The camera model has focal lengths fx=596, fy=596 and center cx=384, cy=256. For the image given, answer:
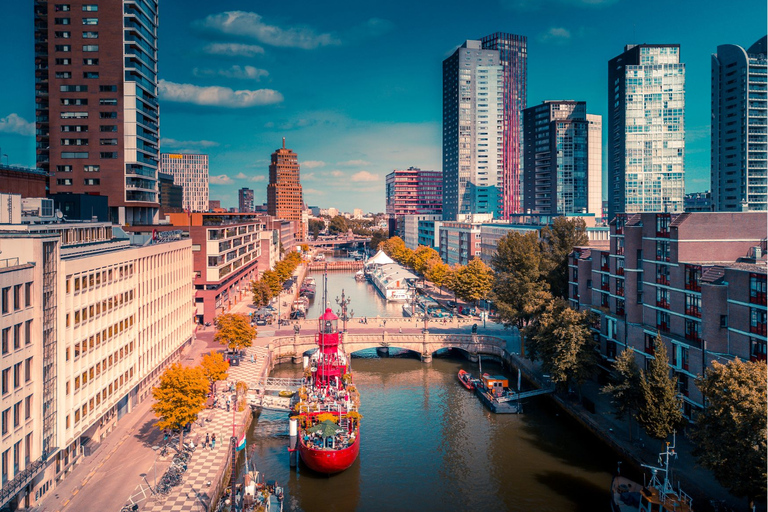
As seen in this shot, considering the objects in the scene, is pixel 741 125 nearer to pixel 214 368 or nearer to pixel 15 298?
pixel 214 368

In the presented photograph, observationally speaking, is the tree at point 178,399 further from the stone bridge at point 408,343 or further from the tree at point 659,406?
the stone bridge at point 408,343

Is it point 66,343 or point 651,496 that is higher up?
point 66,343

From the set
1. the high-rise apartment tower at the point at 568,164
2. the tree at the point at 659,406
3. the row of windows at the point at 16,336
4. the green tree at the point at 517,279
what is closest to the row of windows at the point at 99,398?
the row of windows at the point at 16,336

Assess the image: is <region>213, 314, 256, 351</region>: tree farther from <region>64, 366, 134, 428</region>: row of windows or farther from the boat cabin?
the boat cabin

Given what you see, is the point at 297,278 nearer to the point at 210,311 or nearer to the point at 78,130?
the point at 210,311

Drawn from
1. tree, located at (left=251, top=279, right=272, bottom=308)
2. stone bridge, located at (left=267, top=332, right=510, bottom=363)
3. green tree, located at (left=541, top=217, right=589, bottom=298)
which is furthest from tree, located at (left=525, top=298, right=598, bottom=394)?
tree, located at (left=251, top=279, right=272, bottom=308)

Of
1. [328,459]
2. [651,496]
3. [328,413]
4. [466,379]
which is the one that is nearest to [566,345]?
[466,379]

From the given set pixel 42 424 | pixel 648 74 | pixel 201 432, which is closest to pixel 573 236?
pixel 201 432
